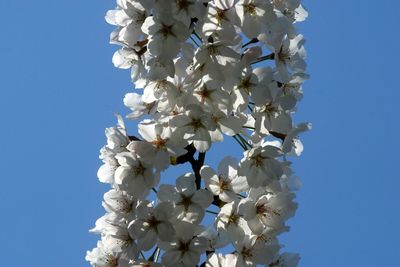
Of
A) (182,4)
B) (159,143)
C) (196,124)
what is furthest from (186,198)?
(182,4)

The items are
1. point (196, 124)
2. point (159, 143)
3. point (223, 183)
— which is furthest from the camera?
point (223, 183)

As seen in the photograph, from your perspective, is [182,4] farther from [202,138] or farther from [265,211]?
[265,211]

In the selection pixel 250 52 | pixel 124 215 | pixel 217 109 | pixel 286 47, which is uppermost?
pixel 286 47

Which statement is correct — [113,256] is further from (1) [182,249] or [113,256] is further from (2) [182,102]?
(2) [182,102]

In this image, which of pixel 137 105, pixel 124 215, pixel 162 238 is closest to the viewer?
pixel 162 238

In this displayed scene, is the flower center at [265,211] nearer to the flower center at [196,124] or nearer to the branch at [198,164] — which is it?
the branch at [198,164]

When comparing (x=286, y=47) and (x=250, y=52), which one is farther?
(x=286, y=47)

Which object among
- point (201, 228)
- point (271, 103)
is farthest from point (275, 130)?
point (201, 228)

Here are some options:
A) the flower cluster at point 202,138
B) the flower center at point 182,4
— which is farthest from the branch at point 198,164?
the flower center at point 182,4

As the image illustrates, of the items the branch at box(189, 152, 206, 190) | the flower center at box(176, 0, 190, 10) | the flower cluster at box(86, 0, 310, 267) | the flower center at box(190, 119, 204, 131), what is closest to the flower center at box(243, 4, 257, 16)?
the flower cluster at box(86, 0, 310, 267)
